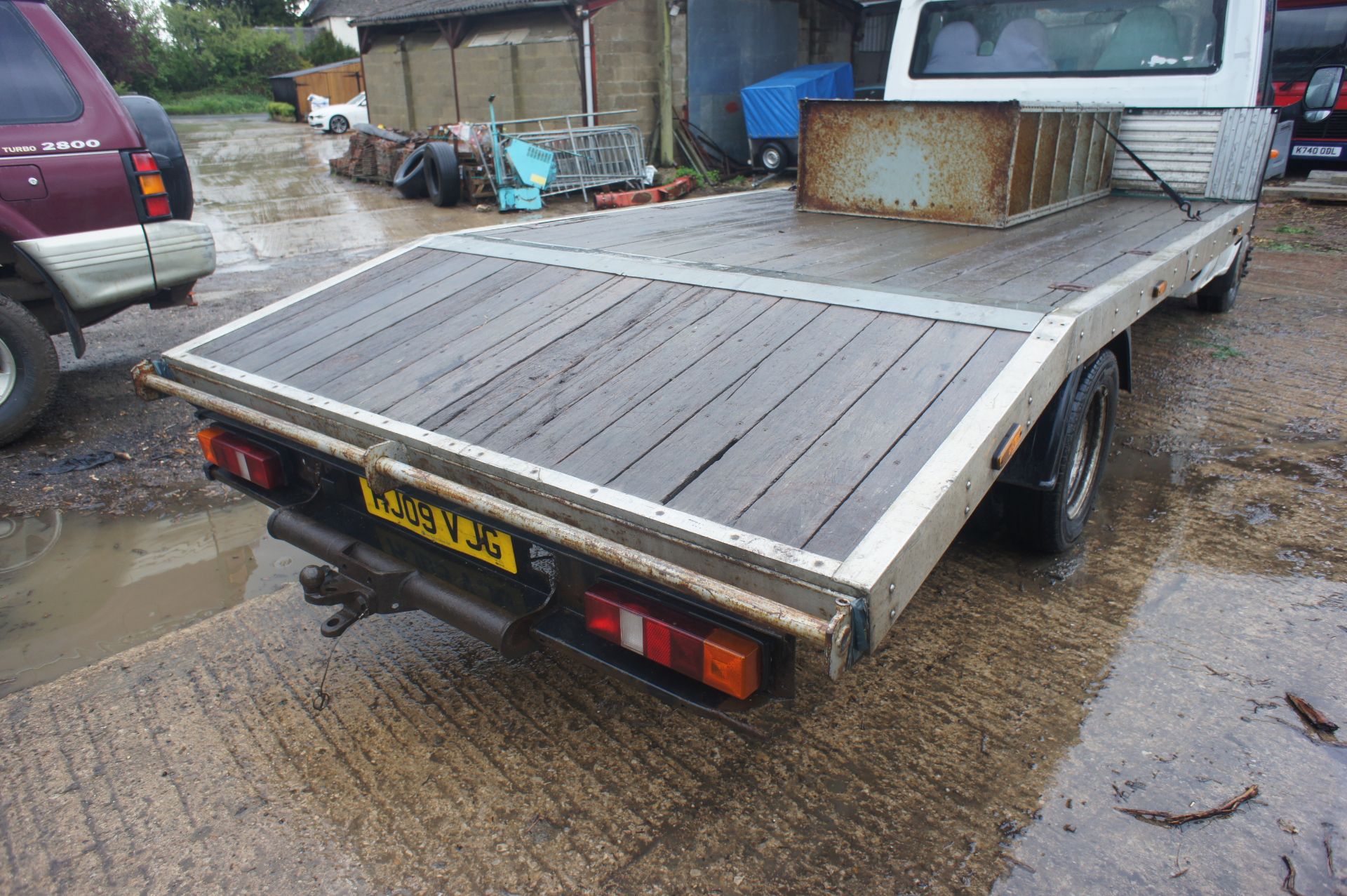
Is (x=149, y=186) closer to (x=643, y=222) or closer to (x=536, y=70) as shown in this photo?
(x=643, y=222)

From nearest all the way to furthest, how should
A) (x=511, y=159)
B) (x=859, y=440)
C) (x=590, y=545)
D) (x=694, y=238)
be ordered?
(x=590, y=545), (x=859, y=440), (x=694, y=238), (x=511, y=159)

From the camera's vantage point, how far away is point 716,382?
208cm

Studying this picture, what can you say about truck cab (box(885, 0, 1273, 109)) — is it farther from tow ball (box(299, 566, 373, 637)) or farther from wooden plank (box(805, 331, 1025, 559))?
tow ball (box(299, 566, 373, 637))

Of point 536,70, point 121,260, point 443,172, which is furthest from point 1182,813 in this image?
point 536,70

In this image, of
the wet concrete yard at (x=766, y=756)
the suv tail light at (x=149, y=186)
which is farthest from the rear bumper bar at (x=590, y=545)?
the suv tail light at (x=149, y=186)

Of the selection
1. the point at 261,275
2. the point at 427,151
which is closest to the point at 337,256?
the point at 261,275

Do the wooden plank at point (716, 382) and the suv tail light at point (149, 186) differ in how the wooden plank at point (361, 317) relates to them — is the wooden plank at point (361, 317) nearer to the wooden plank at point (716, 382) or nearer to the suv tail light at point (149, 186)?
the wooden plank at point (716, 382)

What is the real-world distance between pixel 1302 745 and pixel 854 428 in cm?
154

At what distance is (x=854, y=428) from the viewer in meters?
1.82

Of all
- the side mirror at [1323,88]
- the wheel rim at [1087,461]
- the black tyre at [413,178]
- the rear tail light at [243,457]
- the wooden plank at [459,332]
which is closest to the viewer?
the wooden plank at [459,332]

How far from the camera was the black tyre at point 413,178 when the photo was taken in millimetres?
13159

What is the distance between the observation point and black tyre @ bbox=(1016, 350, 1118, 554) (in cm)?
265

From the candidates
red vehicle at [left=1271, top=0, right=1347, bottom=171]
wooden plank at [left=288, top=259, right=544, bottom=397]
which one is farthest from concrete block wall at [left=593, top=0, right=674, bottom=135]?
wooden plank at [left=288, top=259, right=544, bottom=397]

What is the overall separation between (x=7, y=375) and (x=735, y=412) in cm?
405
